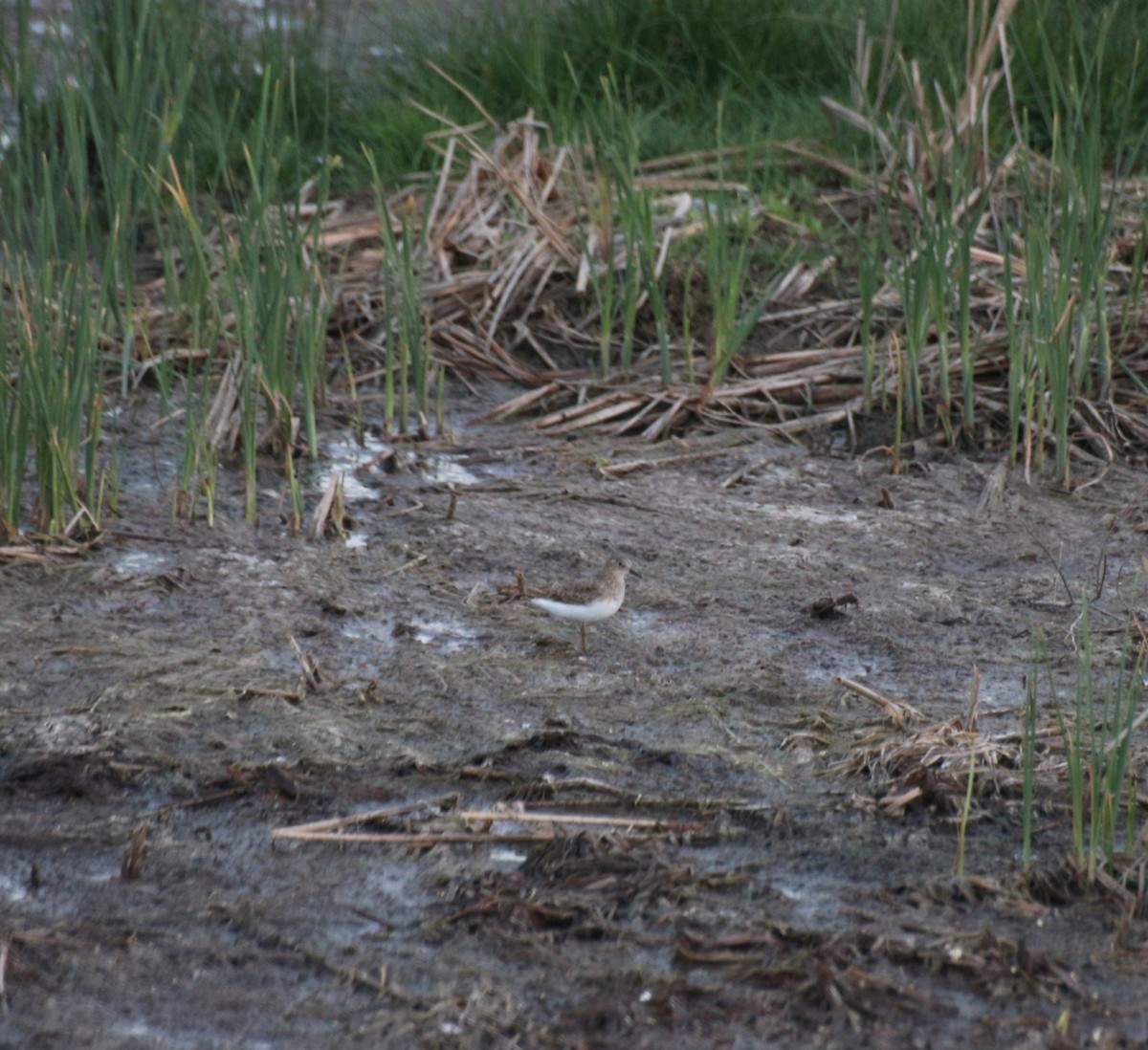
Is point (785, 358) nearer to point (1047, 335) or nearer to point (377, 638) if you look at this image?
point (1047, 335)

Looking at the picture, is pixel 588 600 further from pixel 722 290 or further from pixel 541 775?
pixel 722 290

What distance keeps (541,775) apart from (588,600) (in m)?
0.68

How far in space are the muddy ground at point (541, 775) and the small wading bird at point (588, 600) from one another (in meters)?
0.12

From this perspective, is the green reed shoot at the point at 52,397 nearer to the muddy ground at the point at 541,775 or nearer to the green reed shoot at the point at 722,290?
the muddy ground at the point at 541,775

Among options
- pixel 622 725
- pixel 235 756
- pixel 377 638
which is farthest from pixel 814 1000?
pixel 377 638

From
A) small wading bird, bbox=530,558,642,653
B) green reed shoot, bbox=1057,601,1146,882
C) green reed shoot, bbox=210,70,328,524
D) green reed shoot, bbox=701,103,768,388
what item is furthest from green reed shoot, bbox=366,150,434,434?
green reed shoot, bbox=1057,601,1146,882

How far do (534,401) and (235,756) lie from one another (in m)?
2.70

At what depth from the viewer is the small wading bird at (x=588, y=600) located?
343 cm

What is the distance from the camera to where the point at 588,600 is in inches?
136

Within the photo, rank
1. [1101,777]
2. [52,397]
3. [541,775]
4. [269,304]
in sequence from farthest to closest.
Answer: [269,304] → [52,397] → [541,775] → [1101,777]

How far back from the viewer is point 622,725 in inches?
122

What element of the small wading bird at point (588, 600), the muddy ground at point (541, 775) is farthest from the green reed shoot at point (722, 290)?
the small wading bird at point (588, 600)

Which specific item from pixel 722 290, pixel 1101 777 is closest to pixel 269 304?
pixel 722 290

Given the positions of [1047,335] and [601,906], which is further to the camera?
[1047,335]
